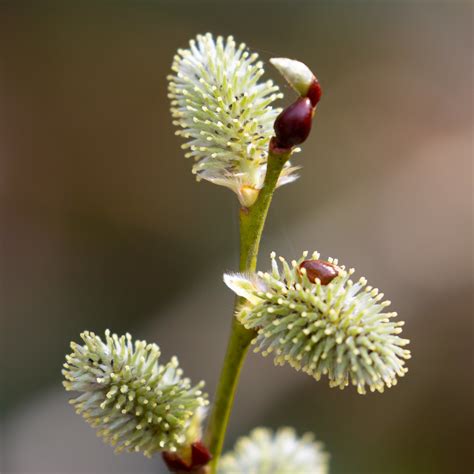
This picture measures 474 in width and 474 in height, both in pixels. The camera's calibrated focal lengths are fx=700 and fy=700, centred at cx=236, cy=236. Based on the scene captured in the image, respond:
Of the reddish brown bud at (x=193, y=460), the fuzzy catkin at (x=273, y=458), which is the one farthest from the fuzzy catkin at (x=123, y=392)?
the fuzzy catkin at (x=273, y=458)

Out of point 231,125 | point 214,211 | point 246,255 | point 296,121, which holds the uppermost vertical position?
point 214,211

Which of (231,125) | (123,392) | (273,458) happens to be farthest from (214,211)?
(123,392)

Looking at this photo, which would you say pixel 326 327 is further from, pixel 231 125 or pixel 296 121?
pixel 231 125

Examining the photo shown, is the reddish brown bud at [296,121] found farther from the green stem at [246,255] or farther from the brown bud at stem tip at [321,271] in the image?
the brown bud at stem tip at [321,271]

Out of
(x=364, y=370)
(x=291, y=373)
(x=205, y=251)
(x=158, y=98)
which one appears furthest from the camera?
(x=158, y=98)
